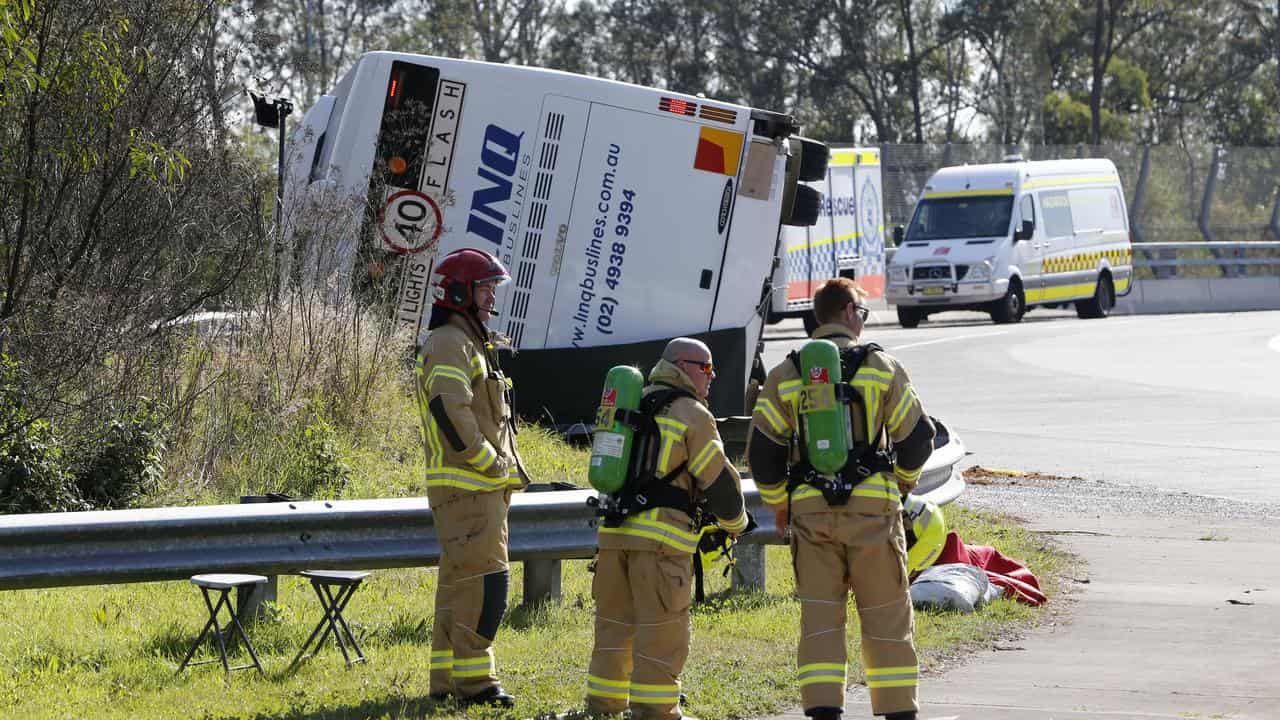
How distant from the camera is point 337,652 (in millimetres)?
7273

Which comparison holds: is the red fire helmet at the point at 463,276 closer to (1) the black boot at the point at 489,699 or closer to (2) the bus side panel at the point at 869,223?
(1) the black boot at the point at 489,699

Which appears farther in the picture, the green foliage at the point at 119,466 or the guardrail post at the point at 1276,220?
the guardrail post at the point at 1276,220

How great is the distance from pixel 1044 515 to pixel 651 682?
6.23m

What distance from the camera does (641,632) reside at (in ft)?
19.8

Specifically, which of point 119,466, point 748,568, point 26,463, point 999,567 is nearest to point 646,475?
point 748,568

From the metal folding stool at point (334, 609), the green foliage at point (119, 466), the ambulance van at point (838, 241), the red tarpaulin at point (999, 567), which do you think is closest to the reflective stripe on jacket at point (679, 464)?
the metal folding stool at point (334, 609)

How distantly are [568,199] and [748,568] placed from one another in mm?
5106

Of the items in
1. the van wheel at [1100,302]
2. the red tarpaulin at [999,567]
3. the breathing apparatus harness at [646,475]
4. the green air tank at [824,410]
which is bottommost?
the red tarpaulin at [999,567]

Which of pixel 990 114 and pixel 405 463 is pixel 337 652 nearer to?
pixel 405 463

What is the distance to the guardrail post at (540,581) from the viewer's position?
26.7 feet

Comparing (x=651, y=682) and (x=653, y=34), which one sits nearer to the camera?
(x=651, y=682)

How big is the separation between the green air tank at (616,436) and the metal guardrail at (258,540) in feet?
5.29

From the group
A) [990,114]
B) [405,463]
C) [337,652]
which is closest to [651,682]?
[337,652]

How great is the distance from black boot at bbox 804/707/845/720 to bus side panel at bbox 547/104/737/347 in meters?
7.41
